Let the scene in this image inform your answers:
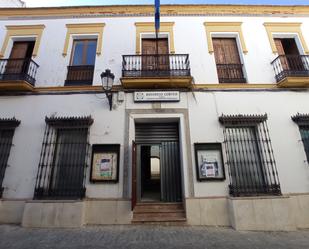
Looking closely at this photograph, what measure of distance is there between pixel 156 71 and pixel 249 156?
434 centimetres

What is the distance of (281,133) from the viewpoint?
610 centimetres

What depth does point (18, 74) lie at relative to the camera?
652 cm

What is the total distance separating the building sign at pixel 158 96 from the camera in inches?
253

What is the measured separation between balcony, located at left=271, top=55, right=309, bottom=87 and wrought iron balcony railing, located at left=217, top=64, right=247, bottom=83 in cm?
120

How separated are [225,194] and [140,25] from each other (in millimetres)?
7259

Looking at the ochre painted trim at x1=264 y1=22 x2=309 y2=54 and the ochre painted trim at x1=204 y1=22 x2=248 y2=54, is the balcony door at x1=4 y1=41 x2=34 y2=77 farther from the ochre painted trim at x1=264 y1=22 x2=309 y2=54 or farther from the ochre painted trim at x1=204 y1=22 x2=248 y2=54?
the ochre painted trim at x1=264 y1=22 x2=309 y2=54

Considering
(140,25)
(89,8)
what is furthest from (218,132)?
(89,8)

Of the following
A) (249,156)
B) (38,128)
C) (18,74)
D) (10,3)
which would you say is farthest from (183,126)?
(10,3)

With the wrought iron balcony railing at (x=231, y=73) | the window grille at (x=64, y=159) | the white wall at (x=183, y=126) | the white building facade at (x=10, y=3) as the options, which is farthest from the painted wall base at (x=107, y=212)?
the white building facade at (x=10, y=3)

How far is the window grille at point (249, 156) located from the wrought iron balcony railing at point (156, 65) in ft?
7.78

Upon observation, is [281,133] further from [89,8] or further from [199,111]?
[89,8]

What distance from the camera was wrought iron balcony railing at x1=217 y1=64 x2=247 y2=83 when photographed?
7.02m

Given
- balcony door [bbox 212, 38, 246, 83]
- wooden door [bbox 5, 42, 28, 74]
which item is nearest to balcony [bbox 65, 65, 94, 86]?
wooden door [bbox 5, 42, 28, 74]

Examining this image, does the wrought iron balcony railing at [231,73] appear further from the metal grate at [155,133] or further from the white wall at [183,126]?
the metal grate at [155,133]
